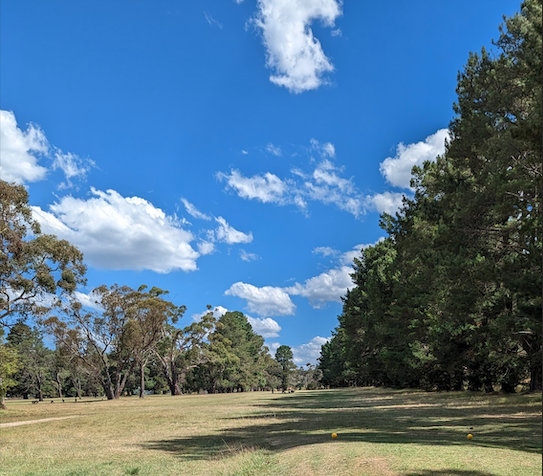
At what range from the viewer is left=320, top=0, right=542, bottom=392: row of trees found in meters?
17.8

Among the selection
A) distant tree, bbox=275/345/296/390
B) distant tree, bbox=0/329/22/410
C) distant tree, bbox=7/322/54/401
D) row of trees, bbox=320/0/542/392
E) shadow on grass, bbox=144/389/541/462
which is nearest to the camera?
shadow on grass, bbox=144/389/541/462

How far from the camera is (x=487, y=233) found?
23688mm

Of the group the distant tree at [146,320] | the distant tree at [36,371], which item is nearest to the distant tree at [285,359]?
the distant tree at [36,371]

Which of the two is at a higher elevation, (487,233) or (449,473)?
(487,233)

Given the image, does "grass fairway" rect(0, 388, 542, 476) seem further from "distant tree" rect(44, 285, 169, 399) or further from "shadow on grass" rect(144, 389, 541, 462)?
"distant tree" rect(44, 285, 169, 399)

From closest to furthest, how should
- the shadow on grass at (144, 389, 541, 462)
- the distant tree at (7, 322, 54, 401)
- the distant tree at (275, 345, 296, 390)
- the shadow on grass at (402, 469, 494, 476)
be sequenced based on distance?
the shadow on grass at (402, 469, 494, 476) < the shadow on grass at (144, 389, 541, 462) < the distant tree at (7, 322, 54, 401) < the distant tree at (275, 345, 296, 390)

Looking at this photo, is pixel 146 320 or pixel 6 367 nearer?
pixel 6 367

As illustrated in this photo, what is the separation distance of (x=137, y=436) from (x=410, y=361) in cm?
2638

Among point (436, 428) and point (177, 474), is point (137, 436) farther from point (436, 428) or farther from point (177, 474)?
point (436, 428)

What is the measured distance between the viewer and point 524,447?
9.73 metres

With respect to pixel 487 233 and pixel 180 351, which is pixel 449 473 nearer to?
pixel 487 233

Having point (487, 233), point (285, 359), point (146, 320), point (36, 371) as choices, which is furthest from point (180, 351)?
point (285, 359)

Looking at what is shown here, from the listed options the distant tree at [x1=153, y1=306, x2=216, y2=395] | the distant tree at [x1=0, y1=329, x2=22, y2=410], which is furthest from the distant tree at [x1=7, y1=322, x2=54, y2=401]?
the distant tree at [x1=0, y1=329, x2=22, y2=410]

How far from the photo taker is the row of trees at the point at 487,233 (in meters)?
17.8
